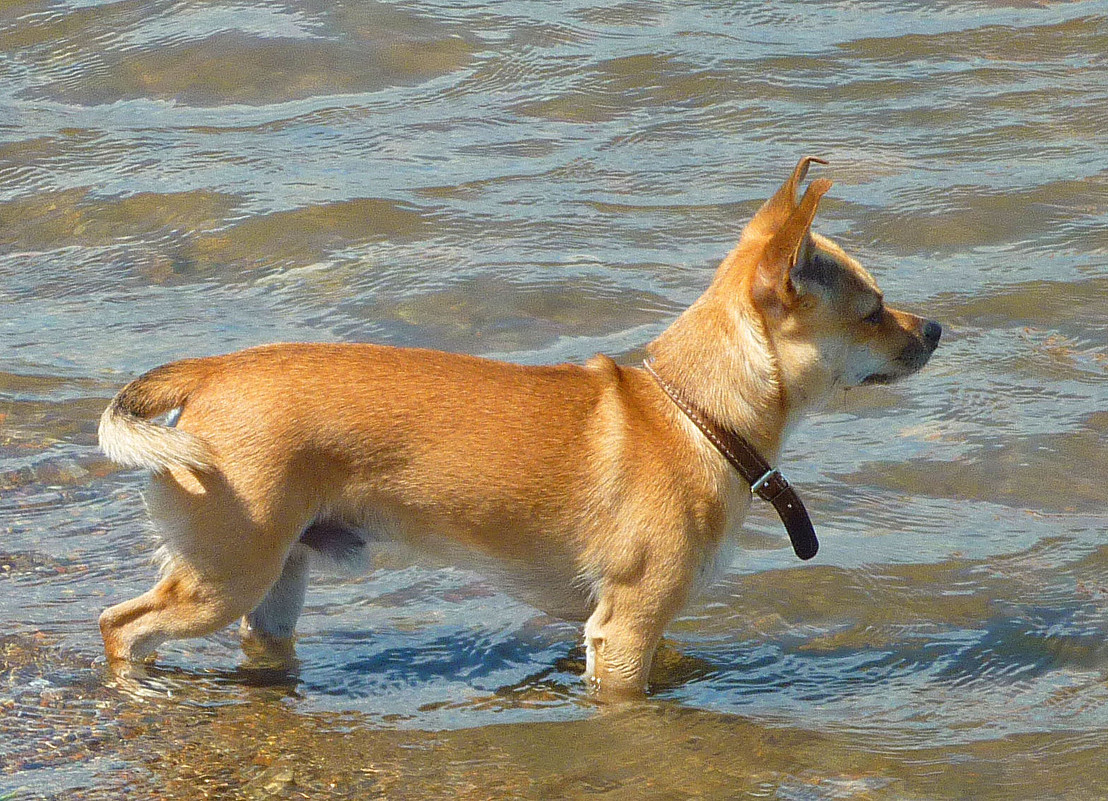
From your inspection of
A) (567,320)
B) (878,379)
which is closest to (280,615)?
(878,379)

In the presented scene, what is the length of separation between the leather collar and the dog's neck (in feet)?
0.09

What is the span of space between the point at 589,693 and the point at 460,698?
0.45 metres

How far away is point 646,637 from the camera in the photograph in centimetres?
503

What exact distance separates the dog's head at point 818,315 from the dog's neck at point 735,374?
0.05 metres

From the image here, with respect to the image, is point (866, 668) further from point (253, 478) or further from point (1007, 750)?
point (253, 478)

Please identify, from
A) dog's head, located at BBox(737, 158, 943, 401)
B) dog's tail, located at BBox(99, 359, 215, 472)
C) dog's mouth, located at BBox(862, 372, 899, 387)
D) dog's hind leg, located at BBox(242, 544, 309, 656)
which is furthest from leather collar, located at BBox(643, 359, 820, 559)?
dog's tail, located at BBox(99, 359, 215, 472)

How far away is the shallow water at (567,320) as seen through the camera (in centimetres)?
480

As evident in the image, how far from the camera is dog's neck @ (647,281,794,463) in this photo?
5066mm

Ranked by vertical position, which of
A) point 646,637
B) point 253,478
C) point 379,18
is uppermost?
point 379,18

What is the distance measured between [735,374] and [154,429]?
76.2 inches

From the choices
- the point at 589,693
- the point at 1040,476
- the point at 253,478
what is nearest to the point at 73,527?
the point at 253,478

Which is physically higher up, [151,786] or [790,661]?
[151,786]

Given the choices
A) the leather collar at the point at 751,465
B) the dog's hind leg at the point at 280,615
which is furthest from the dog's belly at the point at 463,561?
the leather collar at the point at 751,465

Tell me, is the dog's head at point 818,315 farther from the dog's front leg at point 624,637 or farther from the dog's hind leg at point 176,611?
the dog's hind leg at point 176,611
